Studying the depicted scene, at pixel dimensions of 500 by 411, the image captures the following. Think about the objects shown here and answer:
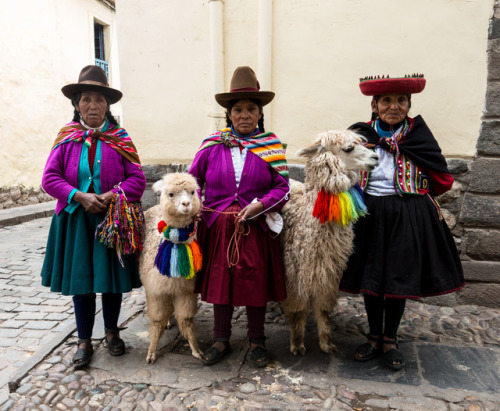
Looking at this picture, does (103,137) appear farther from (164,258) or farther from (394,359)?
(394,359)

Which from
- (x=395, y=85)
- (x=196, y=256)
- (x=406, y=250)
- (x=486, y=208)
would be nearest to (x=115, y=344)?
(x=196, y=256)

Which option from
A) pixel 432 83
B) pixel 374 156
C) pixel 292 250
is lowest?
pixel 292 250

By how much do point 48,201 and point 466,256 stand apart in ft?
33.2

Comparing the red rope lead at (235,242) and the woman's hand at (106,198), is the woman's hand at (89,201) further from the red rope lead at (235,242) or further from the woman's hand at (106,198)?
the red rope lead at (235,242)

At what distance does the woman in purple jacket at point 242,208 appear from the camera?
2.69 metres

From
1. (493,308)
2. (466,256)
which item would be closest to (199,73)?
(466,256)

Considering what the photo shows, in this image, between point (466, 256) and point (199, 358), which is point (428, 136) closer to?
point (466, 256)

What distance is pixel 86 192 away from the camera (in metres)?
2.72

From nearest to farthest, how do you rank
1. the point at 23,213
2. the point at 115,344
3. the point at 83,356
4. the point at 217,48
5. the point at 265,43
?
the point at 83,356 → the point at 115,344 → the point at 265,43 → the point at 217,48 → the point at 23,213

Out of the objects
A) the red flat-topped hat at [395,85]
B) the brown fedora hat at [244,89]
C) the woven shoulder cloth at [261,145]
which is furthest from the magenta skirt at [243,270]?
the red flat-topped hat at [395,85]

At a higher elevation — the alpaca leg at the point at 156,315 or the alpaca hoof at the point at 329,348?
the alpaca leg at the point at 156,315

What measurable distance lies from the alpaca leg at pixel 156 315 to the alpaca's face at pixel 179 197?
2.14 feet

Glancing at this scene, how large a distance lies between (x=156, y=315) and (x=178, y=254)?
21.8 inches

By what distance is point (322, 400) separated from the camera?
97.2 inches
